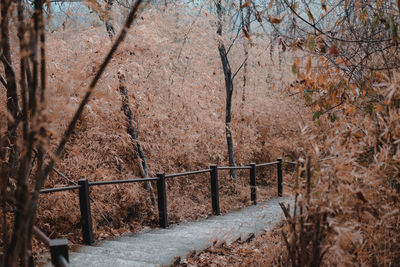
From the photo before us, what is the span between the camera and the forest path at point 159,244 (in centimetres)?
360

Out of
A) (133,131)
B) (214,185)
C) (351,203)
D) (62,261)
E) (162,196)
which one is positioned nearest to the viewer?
(62,261)

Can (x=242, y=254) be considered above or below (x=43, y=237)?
below

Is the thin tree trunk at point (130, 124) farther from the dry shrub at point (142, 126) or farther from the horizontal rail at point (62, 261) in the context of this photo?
the horizontal rail at point (62, 261)

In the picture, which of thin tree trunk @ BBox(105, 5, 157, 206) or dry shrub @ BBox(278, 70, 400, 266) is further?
thin tree trunk @ BBox(105, 5, 157, 206)

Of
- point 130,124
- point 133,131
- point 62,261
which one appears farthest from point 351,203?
point 133,131

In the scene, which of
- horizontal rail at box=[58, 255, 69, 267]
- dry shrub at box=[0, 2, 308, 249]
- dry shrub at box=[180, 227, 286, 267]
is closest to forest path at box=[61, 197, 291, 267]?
dry shrub at box=[180, 227, 286, 267]

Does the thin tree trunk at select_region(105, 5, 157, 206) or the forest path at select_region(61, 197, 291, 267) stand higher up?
the thin tree trunk at select_region(105, 5, 157, 206)

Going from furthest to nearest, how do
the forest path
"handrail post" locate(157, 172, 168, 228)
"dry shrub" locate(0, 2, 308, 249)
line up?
"handrail post" locate(157, 172, 168, 228) → "dry shrub" locate(0, 2, 308, 249) → the forest path

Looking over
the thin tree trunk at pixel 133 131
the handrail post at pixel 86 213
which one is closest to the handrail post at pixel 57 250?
the handrail post at pixel 86 213

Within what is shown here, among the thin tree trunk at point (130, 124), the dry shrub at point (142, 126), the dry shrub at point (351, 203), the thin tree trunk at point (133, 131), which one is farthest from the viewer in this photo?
the thin tree trunk at point (133, 131)

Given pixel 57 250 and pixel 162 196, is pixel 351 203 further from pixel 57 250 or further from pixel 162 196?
pixel 162 196

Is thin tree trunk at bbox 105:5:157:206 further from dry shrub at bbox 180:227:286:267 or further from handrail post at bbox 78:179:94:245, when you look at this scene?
dry shrub at bbox 180:227:286:267

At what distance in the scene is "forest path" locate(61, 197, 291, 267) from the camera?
360cm

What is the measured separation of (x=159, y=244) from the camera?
14.1 feet
